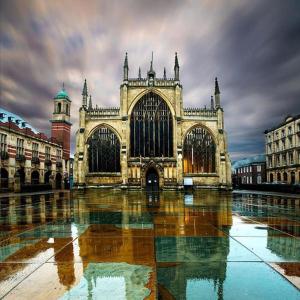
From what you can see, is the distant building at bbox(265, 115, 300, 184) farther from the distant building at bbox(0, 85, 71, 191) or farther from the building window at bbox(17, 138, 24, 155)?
the building window at bbox(17, 138, 24, 155)

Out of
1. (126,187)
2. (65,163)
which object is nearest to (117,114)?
(126,187)

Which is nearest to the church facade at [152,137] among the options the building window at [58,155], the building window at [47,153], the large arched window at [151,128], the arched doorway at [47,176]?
the large arched window at [151,128]

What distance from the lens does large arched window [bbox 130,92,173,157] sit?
4162cm

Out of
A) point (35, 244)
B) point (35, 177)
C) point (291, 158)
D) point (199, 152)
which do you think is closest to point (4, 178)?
point (35, 177)

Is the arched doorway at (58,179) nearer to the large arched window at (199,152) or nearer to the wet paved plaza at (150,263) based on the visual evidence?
the large arched window at (199,152)

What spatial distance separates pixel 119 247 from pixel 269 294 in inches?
116

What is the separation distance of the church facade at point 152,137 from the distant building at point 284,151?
1820 cm

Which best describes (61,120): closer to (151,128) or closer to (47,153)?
(47,153)

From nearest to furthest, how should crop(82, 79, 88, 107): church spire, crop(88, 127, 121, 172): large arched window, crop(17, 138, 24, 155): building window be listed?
crop(88, 127, 121, 172): large arched window
crop(17, 138, 24, 155): building window
crop(82, 79, 88, 107): church spire

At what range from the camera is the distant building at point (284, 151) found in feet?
164

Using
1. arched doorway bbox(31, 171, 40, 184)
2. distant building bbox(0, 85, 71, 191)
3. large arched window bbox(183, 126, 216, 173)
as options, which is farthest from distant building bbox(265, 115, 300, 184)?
arched doorway bbox(31, 171, 40, 184)

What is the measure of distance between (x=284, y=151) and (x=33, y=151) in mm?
50400

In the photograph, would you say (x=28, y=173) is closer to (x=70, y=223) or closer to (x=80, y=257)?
(x=70, y=223)

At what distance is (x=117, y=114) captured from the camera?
42406mm
